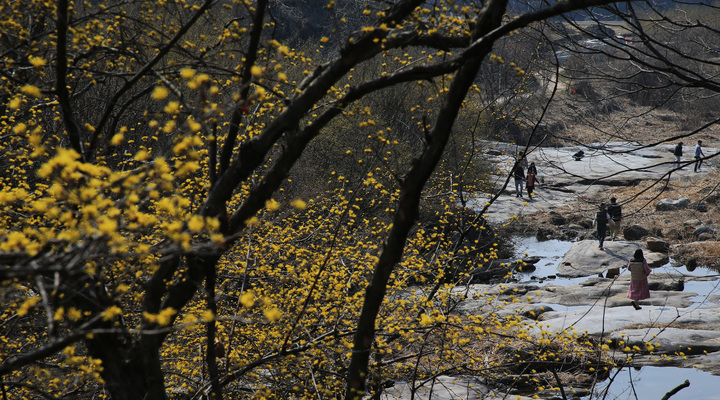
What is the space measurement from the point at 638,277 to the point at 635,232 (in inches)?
383

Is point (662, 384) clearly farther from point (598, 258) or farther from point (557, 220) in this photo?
point (557, 220)

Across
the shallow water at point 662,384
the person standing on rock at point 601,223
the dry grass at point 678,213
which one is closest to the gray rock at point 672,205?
the dry grass at point 678,213

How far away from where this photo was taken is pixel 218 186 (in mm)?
3711

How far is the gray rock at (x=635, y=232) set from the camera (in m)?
21.3

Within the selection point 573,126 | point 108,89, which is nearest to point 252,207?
point 108,89

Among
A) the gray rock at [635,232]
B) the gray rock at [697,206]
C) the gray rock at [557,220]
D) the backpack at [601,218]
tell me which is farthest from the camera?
the gray rock at [557,220]

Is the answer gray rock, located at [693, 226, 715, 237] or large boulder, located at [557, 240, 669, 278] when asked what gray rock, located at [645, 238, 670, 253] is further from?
gray rock, located at [693, 226, 715, 237]

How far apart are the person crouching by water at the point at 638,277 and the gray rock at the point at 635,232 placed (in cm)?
932

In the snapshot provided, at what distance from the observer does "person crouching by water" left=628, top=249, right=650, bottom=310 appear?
12352 mm

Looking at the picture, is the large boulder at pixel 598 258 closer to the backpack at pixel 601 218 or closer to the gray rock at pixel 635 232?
the backpack at pixel 601 218

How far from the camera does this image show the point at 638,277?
12.5 m

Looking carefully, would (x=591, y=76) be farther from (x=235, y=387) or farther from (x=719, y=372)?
(x=719, y=372)

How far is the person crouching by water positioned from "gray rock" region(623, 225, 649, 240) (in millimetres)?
9320

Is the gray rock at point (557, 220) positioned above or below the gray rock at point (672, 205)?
above
